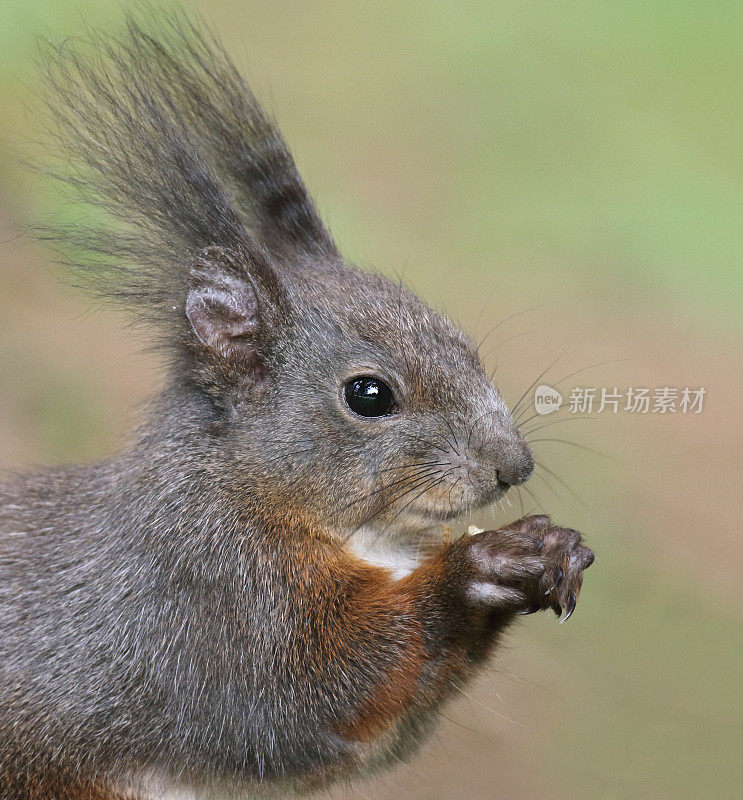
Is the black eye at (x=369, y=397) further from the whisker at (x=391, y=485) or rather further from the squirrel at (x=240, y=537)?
the whisker at (x=391, y=485)

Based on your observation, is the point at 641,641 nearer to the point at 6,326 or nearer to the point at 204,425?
the point at 204,425

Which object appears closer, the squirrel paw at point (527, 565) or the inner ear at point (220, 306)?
the squirrel paw at point (527, 565)

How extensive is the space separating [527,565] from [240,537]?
1.80 feet

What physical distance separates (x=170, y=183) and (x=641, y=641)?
2.96m

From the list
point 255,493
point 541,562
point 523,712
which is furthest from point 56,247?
point 523,712

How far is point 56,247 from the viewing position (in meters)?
2.28

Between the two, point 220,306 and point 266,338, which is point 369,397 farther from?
point 220,306

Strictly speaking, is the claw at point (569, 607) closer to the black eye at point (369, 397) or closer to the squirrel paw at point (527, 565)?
the squirrel paw at point (527, 565)

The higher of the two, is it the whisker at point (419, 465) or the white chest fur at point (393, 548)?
the whisker at point (419, 465)

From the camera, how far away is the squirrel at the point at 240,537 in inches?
82.0

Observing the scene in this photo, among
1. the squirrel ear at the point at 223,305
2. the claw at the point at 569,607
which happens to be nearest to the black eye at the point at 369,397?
the squirrel ear at the point at 223,305

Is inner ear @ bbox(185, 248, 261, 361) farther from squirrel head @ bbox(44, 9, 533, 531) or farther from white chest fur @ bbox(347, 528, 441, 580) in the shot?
white chest fur @ bbox(347, 528, 441, 580)

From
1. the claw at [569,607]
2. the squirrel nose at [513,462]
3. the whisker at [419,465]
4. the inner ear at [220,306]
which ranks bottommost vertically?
the claw at [569,607]

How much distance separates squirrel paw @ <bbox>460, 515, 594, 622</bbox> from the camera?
203 cm
